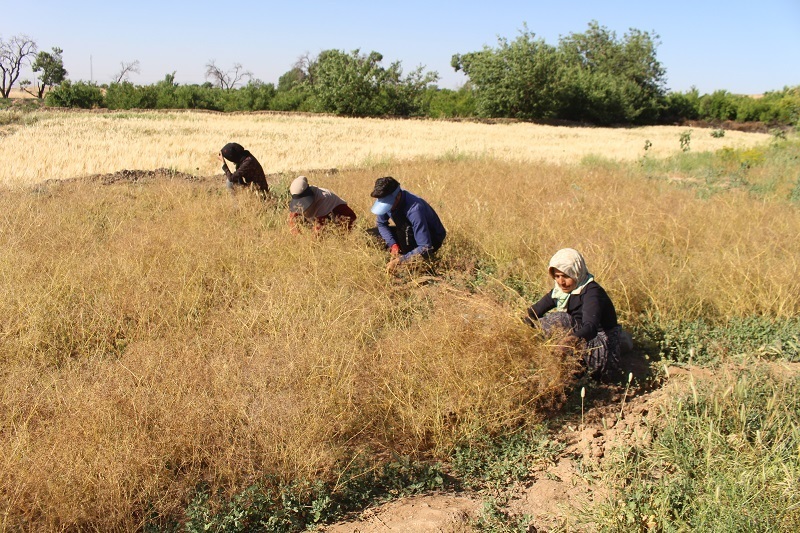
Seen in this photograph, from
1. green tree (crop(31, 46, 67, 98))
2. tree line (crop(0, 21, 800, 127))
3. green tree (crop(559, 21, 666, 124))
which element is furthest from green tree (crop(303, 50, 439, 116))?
green tree (crop(31, 46, 67, 98))

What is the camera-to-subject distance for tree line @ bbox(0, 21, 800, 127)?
112 feet

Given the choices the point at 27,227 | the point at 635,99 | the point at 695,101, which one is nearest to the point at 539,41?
the point at 635,99

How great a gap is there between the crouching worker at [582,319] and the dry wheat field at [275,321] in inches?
8.3

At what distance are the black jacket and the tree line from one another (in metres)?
31.6

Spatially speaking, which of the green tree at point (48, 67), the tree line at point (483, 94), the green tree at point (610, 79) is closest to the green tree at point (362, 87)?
the tree line at point (483, 94)

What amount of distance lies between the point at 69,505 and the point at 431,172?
28.0ft

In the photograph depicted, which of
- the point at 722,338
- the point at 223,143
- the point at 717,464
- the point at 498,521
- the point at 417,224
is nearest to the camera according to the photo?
the point at 498,521

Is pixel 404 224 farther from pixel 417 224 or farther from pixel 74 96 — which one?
pixel 74 96

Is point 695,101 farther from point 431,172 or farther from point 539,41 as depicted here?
point 431,172

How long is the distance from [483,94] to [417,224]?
34.5 meters

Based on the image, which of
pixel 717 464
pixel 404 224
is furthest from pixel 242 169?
pixel 717 464

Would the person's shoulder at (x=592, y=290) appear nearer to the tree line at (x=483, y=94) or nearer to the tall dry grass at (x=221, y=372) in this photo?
the tall dry grass at (x=221, y=372)

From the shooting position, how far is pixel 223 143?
1616 centimetres

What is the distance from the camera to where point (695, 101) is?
141 feet
